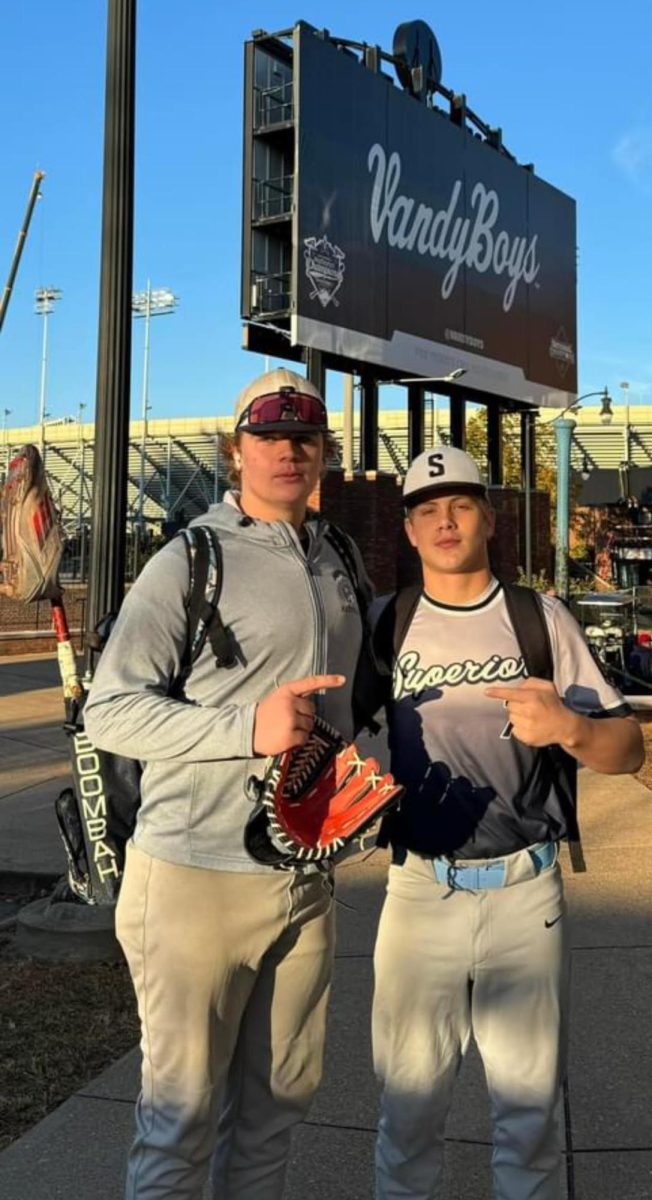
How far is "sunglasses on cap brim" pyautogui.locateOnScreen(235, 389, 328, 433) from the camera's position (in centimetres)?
234

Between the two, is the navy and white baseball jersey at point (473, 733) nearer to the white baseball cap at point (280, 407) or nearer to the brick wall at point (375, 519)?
the white baseball cap at point (280, 407)

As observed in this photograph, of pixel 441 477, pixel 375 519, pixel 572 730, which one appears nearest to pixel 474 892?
pixel 572 730

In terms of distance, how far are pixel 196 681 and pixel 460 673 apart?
1.90 ft

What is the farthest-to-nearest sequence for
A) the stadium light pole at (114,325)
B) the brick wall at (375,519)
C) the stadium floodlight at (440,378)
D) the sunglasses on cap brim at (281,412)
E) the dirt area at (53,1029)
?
the stadium floodlight at (440,378) → the brick wall at (375,519) → the stadium light pole at (114,325) → the dirt area at (53,1029) → the sunglasses on cap brim at (281,412)

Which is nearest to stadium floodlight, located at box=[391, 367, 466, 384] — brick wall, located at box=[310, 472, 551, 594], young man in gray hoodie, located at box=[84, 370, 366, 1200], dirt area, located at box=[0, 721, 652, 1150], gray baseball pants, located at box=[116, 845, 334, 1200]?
brick wall, located at box=[310, 472, 551, 594]

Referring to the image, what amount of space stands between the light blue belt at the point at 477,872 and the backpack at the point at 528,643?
106 millimetres

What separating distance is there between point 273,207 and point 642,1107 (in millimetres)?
18938

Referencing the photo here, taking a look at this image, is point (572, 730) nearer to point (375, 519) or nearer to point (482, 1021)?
point (482, 1021)

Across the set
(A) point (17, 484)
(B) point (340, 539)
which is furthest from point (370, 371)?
(B) point (340, 539)

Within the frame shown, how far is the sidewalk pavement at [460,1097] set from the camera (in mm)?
2898

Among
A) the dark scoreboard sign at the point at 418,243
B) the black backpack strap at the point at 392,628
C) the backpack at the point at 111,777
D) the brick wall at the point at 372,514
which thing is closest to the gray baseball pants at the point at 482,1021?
the black backpack strap at the point at 392,628

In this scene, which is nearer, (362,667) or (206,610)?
(206,610)

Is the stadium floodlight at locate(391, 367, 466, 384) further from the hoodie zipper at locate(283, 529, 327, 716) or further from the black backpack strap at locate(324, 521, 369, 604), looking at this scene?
the hoodie zipper at locate(283, 529, 327, 716)

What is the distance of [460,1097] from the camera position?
3387mm
